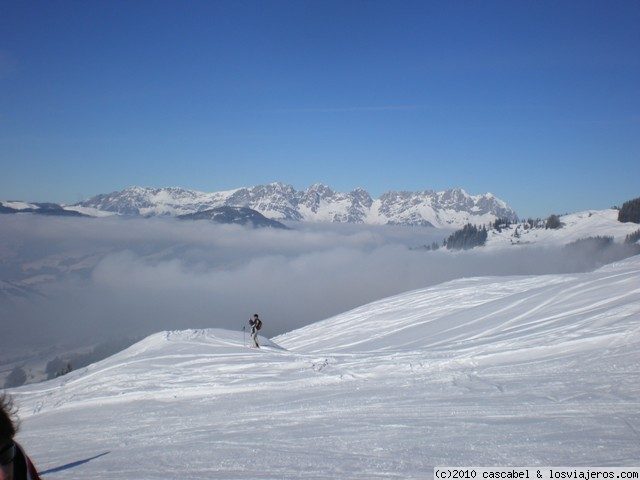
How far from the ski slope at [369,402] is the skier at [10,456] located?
6670 mm

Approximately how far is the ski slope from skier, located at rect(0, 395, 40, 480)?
6.67 meters

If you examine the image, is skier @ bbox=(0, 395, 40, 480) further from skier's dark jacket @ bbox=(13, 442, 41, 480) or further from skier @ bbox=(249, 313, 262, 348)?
skier @ bbox=(249, 313, 262, 348)

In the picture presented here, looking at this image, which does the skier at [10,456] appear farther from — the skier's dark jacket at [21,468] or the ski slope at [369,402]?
the ski slope at [369,402]

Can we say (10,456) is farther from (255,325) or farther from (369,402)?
(255,325)

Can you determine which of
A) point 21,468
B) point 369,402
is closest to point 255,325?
point 369,402

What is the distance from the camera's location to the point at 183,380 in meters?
19.9

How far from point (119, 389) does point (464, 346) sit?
1498 centimetres

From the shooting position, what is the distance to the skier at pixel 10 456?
3012mm

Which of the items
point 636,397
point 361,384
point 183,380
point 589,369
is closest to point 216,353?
→ point 183,380

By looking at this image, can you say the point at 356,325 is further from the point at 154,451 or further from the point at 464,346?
the point at 154,451

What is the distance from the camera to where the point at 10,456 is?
3064 mm

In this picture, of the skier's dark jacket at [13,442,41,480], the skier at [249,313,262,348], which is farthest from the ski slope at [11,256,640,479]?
the skier's dark jacket at [13,442,41,480]

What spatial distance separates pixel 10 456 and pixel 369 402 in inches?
493

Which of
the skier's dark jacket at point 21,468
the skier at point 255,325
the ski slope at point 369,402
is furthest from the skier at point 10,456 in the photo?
the skier at point 255,325
